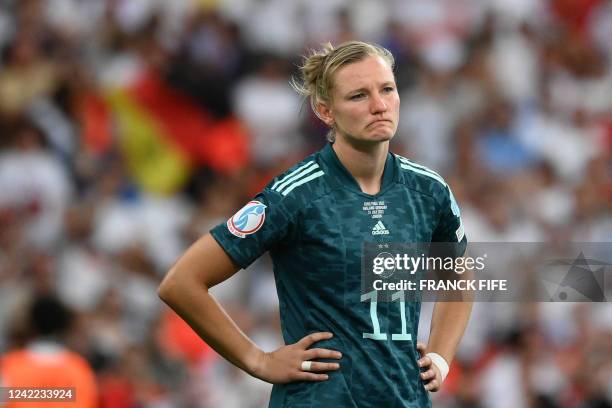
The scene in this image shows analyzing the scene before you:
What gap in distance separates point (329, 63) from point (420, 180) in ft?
1.65

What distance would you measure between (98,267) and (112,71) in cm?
186

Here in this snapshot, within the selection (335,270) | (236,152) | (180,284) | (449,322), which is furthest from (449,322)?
(236,152)

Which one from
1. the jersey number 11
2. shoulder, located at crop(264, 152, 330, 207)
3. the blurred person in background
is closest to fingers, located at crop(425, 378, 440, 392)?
the jersey number 11

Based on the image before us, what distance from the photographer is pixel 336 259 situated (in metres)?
4.01

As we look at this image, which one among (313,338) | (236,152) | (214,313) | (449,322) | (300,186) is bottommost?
(313,338)

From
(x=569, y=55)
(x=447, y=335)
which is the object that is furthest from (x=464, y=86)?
(x=447, y=335)

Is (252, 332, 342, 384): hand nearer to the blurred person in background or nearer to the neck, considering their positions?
the neck

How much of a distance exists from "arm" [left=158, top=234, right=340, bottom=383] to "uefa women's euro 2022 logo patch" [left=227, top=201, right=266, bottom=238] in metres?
0.09

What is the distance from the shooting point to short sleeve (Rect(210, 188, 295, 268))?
13.2ft

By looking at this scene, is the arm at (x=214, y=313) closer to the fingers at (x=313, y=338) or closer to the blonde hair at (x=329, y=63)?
the fingers at (x=313, y=338)

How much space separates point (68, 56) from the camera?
957cm

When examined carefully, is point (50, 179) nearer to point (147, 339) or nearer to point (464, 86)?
point (147, 339)

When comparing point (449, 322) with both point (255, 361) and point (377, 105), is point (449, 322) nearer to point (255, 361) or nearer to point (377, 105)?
point (255, 361)

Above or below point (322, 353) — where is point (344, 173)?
above
